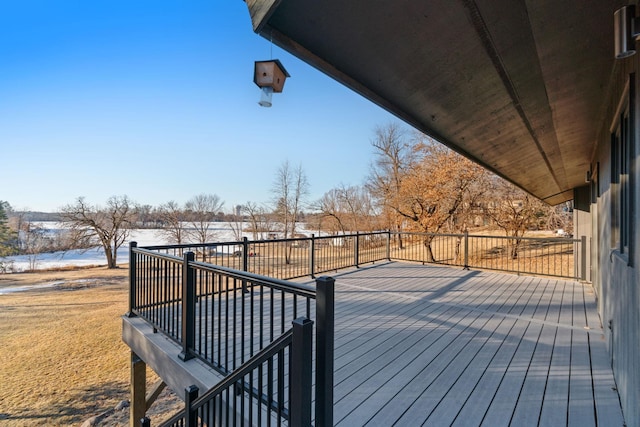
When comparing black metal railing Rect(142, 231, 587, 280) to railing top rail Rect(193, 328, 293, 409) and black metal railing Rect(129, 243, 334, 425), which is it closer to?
black metal railing Rect(129, 243, 334, 425)

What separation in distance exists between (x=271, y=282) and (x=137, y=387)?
145 inches

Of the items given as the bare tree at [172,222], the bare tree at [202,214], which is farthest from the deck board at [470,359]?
the bare tree at [172,222]

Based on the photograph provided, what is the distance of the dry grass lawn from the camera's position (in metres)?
7.67

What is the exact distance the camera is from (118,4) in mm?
8375

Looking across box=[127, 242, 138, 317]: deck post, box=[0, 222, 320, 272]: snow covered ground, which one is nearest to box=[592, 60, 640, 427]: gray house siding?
box=[127, 242, 138, 317]: deck post

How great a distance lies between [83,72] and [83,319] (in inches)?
446

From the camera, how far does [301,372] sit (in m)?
1.41

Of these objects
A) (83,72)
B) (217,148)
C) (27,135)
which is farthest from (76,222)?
(83,72)

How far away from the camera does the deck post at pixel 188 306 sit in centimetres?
263

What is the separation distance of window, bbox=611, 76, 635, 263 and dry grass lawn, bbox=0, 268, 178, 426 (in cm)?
1072

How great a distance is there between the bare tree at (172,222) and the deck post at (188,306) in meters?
25.0

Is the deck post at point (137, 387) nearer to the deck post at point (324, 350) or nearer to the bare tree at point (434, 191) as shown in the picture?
the deck post at point (324, 350)

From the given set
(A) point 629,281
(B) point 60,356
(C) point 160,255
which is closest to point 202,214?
(B) point 60,356

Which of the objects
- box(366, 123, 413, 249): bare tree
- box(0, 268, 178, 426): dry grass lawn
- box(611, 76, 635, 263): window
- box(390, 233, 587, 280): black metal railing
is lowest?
box(0, 268, 178, 426): dry grass lawn
